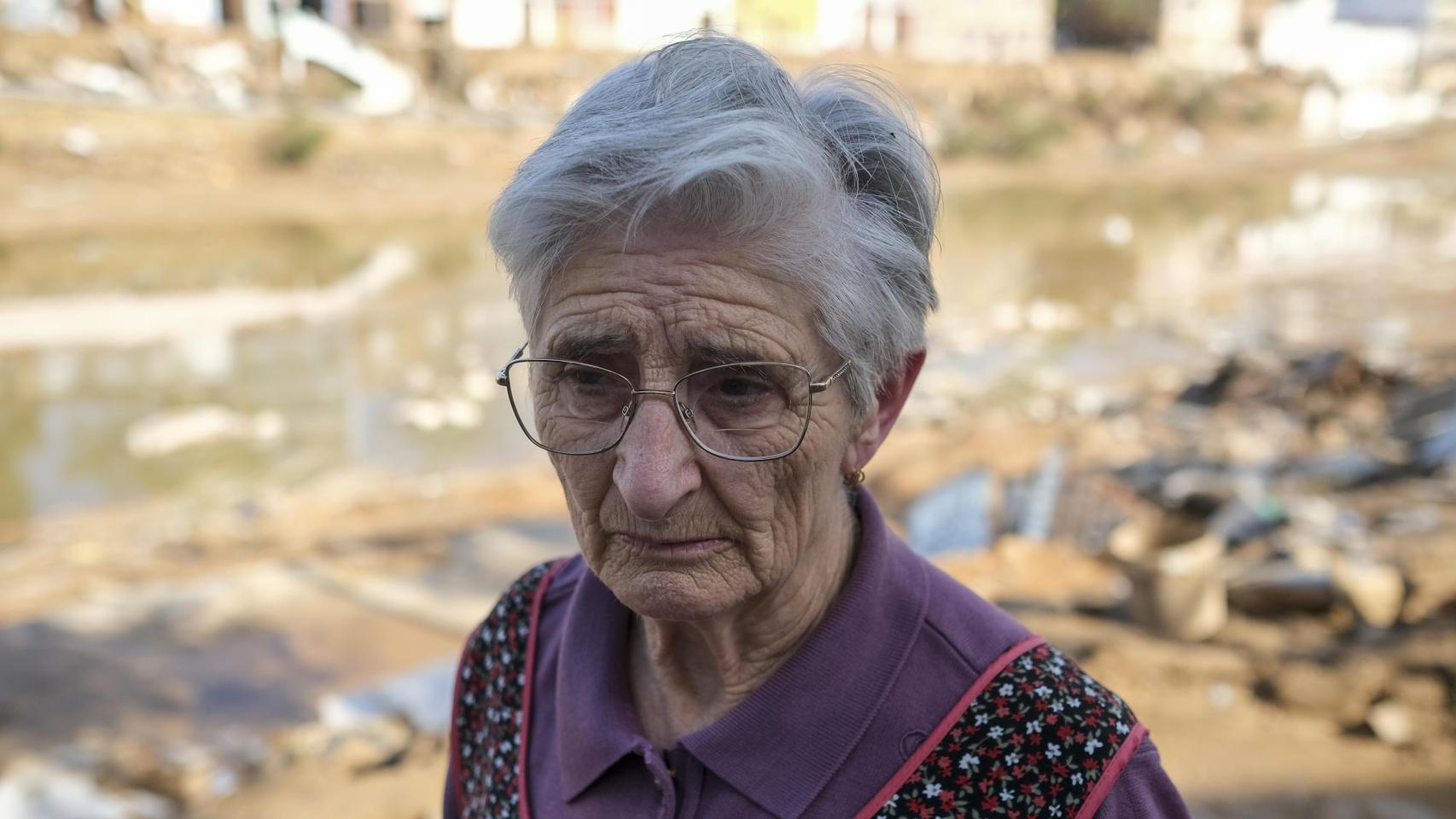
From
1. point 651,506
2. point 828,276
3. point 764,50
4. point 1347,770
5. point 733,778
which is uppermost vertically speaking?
point 764,50

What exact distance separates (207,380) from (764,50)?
9.50 metres

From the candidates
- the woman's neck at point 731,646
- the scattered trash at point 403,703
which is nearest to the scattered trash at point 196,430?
the scattered trash at point 403,703

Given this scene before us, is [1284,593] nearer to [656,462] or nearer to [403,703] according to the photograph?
[403,703]

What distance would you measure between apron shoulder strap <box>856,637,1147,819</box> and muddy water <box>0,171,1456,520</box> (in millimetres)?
6842

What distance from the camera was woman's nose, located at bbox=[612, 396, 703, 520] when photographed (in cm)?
123

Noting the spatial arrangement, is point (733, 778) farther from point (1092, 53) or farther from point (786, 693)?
point (1092, 53)

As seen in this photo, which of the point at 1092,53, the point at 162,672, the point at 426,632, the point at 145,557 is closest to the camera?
the point at 162,672

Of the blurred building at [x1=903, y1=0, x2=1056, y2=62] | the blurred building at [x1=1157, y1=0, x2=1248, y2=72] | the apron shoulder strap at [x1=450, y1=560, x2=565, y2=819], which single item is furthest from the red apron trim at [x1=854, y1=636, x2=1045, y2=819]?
the blurred building at [x1=1157, y1=0, x2=1248, y2=72]

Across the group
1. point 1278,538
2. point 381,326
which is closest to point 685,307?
point 1278,538

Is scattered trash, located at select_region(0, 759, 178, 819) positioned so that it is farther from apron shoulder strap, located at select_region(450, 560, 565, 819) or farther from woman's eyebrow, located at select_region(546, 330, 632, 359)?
woman's eyebrow, located at select_region(546, 330, 632, 359)

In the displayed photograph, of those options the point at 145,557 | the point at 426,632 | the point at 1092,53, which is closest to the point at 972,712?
the point at 426,632

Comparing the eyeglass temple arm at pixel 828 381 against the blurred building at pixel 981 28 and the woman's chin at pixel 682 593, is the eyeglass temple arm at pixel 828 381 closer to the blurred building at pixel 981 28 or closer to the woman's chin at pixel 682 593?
the woman's chin at pixel 682 593

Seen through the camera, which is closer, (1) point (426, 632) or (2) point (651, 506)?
(2) point (651, 506)

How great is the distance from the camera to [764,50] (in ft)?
4.36
